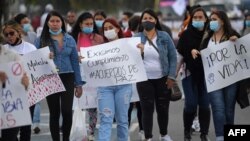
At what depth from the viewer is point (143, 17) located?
38.6ft

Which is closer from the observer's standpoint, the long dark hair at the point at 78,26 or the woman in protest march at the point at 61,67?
the woman in protest march at the point at 61,67

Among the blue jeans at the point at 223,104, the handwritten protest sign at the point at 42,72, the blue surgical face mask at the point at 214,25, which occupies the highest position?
the blue surgical face mask at the point at 214,25

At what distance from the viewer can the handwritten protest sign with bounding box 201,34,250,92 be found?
11.1 meters

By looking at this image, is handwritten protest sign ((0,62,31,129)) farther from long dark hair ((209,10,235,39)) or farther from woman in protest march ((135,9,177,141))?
long dark hair ((209,10,235,39))

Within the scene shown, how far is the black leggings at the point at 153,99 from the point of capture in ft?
38.3

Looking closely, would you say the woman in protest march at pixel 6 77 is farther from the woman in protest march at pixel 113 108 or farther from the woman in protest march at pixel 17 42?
the woman in protest march at pixel 113 108

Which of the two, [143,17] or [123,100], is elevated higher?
[143,17]

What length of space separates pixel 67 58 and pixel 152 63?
1203 mm

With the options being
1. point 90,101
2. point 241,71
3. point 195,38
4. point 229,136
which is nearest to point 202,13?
point 195,38

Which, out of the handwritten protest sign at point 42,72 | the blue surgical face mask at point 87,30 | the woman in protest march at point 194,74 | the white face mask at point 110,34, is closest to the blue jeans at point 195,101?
the woman in protest march at point 194,74

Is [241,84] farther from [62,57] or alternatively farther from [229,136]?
[229,136]

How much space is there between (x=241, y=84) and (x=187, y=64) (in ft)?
3.47

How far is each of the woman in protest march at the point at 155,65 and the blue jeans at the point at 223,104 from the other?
802mm

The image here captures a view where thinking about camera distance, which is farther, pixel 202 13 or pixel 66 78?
pixel 202 13
